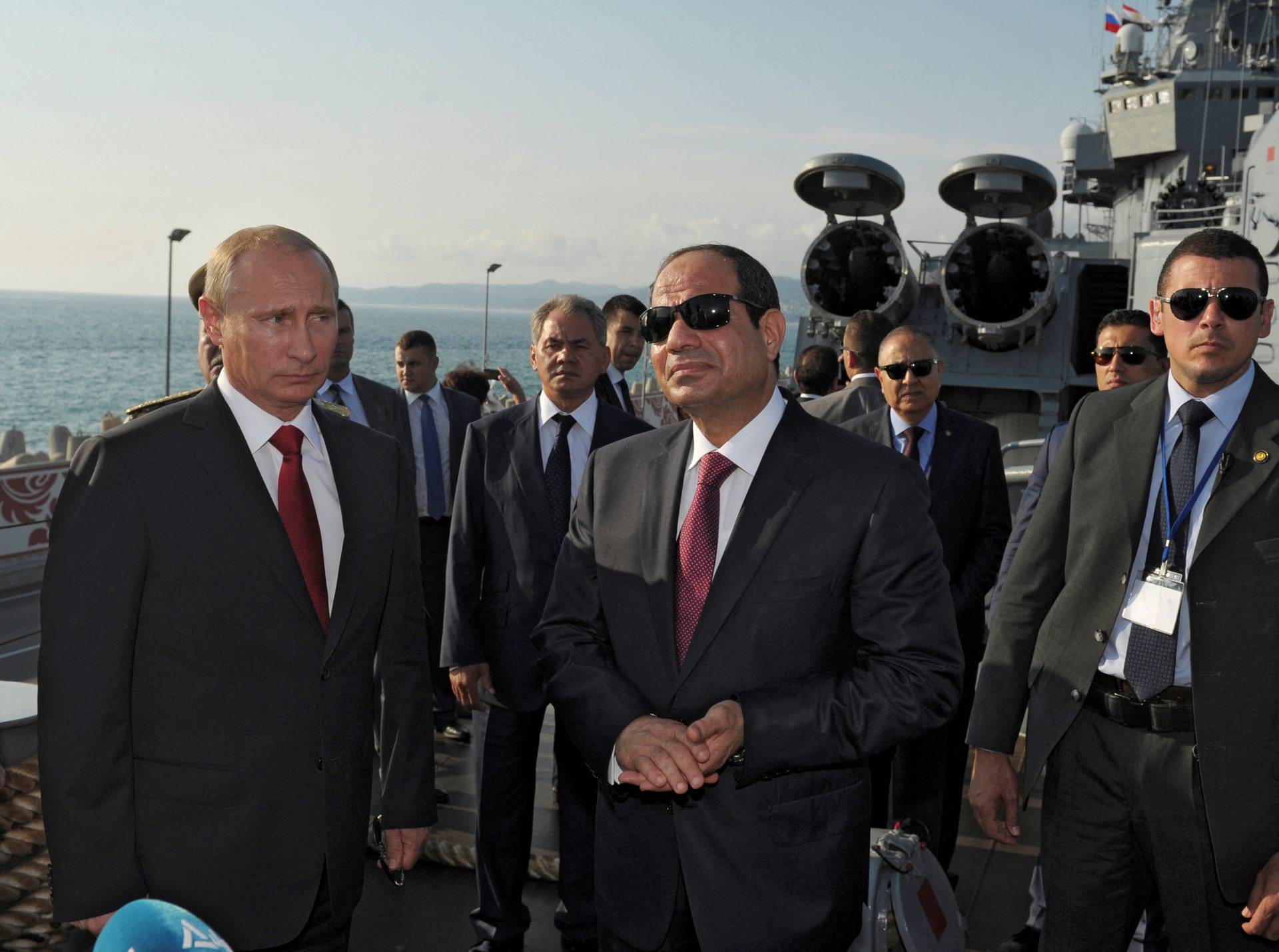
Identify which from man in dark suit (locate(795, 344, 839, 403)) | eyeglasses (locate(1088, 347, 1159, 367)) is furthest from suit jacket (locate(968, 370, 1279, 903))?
man in dark suit (locate(795, 344, 839, 403))

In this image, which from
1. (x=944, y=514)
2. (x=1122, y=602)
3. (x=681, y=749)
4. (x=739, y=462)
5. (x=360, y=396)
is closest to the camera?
(x=681, y=749)

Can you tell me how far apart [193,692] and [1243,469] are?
97.4 inches

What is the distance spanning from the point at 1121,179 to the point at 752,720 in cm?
2882

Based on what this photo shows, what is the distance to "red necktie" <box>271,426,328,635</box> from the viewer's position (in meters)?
2.43

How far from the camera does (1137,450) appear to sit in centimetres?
290

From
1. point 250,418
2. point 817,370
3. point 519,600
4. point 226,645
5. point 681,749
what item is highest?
point 817,370

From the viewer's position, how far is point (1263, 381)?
2820 mm

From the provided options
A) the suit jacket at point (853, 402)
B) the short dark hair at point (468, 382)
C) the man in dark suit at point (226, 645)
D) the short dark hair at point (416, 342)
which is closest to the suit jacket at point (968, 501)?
the suit jacket at point (853, 402)

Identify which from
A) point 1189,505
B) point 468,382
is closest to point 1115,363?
point 1189,505

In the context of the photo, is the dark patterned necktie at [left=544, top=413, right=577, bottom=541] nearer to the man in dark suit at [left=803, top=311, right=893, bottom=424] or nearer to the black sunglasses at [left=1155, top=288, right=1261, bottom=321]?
the man in dark suit at [left=803, top=311, right=893, bottom=424]

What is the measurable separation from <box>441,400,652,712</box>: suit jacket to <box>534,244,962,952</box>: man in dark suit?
5.04ft

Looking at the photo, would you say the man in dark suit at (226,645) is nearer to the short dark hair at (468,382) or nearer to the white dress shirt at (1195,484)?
the white dress shirt at (1195,484)

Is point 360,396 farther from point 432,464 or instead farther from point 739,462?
point 739,462

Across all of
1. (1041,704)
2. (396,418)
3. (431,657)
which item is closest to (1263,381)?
(1041,704)
